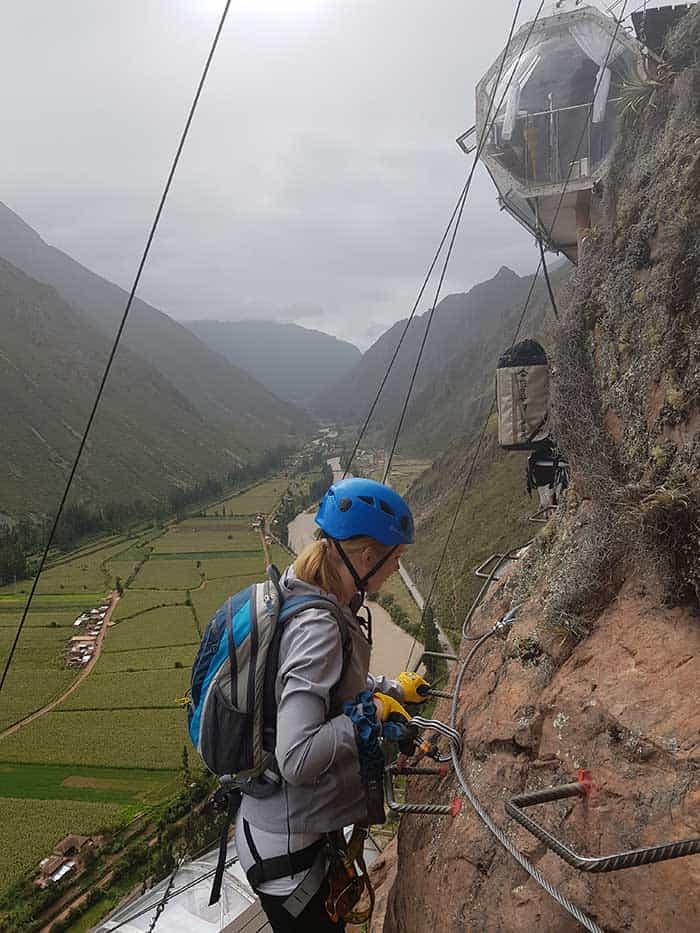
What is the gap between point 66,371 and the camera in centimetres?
15412

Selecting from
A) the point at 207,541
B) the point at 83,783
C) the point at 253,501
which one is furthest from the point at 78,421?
the point at 83,783

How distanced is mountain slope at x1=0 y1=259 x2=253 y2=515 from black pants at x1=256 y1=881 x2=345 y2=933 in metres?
106

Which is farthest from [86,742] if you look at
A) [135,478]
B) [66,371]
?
[66,371]

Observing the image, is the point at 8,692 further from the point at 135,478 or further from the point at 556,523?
the point at 135,478

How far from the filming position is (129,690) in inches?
1886

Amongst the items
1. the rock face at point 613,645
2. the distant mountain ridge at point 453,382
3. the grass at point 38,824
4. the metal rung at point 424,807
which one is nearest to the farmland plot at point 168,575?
the distant mountain ridge at point 453,382

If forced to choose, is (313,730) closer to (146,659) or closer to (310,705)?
(310,705)

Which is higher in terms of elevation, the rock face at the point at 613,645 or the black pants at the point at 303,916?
the rock face at the point at 613,645

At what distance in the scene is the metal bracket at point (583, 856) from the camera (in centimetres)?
205

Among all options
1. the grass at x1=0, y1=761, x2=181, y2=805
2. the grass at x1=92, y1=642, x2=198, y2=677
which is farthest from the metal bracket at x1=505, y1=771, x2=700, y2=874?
the grass at x1=92, y1=642, x2=198, y2=677

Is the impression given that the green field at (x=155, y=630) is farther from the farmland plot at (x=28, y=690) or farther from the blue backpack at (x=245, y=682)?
the blue backpack at (x=245, y=682)

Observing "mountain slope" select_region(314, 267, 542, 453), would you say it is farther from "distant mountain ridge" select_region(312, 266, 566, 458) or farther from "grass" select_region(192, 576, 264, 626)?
"grass" select_region(192, 576, 264, 626)

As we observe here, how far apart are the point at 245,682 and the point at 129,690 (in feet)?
169

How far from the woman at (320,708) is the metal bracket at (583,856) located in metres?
0.71
